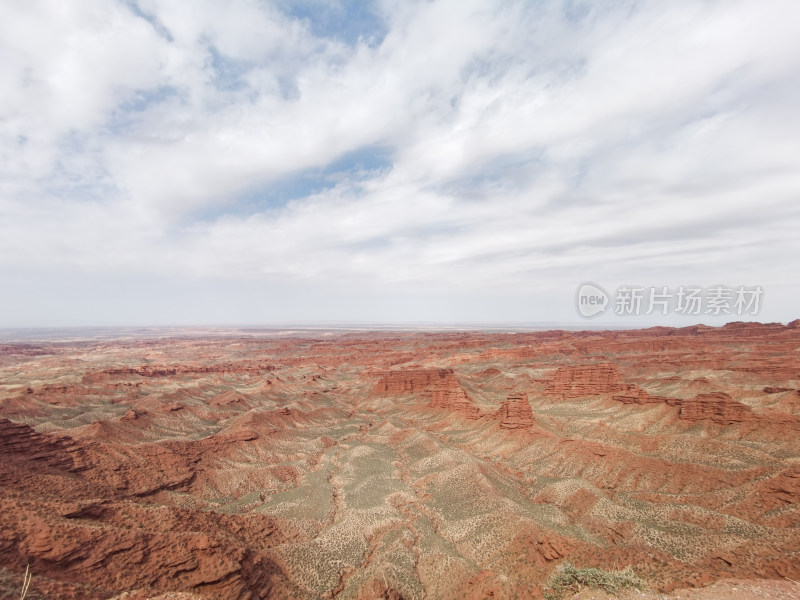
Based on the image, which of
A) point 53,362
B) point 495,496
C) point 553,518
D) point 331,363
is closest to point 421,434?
point 495,496

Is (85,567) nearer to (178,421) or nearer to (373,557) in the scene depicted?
(373,557)

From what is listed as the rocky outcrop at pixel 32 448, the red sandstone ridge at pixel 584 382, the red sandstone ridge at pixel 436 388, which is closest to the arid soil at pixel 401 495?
the rocky outcrop at pixel 32 448

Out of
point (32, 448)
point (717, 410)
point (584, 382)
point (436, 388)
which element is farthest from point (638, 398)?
point (32, 448)

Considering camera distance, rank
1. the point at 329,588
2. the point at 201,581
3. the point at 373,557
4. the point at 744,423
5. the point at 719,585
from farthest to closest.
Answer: the point at 744,423 → the point at 373,557 → the point at 329,588 → the point at 201,581 → the point at 719,585

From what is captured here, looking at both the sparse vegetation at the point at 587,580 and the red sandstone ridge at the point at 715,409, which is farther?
the red sandstone ridge at the point at 715,409

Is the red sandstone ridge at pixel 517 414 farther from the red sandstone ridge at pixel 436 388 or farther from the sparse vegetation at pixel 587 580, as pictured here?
the sparse vegetation at pixel 587 580

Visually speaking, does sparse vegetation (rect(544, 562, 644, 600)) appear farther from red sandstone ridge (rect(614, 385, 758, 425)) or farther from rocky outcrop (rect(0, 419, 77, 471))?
red sandstone ridge (rect(614, 385, 758, 425))

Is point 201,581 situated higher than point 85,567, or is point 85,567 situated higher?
point 85,567
